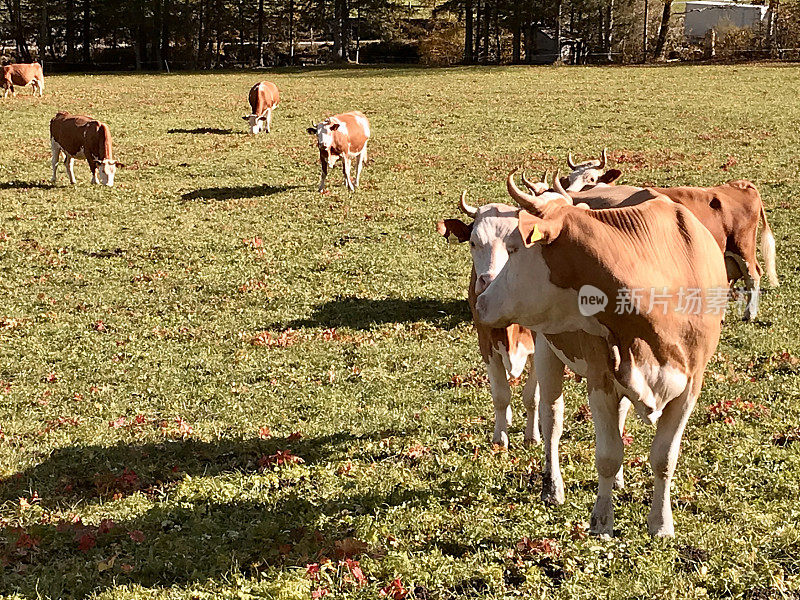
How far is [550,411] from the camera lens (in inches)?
285

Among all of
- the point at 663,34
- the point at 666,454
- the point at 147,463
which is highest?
the point at 663,34

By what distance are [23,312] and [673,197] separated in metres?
9.92

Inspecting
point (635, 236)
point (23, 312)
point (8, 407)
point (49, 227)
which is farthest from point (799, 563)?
point (49, 227)

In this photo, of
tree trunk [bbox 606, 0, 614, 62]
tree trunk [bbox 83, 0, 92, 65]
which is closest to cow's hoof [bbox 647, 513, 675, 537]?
tree trunk [bbox 606, 0, 614, 62]

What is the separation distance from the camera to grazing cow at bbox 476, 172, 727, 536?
5758mm

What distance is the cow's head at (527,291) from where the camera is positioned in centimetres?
586

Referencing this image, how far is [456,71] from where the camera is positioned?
5212 centimetres

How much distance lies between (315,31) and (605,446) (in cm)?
6918

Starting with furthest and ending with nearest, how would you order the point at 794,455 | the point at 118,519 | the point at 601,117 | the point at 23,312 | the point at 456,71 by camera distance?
the point at 456,71 → the point at 601,117 → the point at 23,312 → the point at 794,455 → the point at 118,519

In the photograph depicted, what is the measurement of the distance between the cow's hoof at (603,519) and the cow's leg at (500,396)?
178 cm

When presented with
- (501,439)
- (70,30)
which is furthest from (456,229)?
(70,30)

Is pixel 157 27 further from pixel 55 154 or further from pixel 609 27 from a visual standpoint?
pixel 55 154

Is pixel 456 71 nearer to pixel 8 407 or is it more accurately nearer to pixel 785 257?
pixel 785 257

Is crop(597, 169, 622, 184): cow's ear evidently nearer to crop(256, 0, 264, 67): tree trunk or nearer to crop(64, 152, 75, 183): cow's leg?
Result: crop(64, 152, 75, 183): cow's leg
